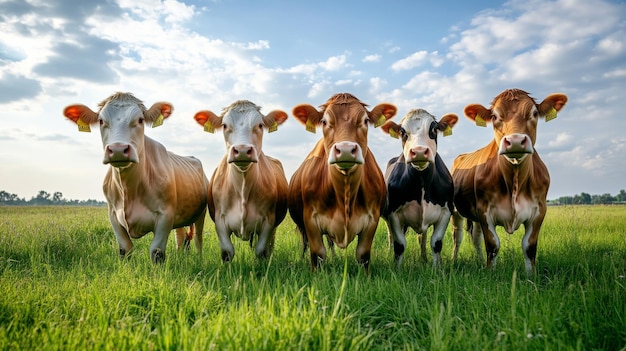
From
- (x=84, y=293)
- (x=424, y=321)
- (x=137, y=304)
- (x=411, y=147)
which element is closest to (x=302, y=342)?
(x=424, y=321)

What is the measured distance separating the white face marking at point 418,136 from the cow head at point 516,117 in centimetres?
93

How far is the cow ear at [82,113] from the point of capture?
654 cm

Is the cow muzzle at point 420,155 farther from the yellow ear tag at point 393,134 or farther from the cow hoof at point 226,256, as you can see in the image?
the cow hoof at point 226,256

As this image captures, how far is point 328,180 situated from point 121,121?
9.77 feet

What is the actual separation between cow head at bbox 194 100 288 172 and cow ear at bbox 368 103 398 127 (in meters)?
1.45

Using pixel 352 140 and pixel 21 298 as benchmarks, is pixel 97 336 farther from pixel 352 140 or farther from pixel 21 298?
pixel 352 140

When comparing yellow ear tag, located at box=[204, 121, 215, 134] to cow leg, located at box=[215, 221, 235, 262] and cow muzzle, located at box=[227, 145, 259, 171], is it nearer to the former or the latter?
cow muzzle, located at box=[227, 145, 259, 171]

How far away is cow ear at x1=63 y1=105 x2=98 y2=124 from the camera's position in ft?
21.5

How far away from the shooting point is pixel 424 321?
12.6ft

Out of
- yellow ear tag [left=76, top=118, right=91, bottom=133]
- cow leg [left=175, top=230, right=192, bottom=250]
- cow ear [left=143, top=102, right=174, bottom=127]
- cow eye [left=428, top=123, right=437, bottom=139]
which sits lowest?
cow leg [left=175, top=230, right=192, bottom=250]

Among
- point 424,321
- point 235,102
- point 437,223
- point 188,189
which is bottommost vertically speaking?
point 424,321

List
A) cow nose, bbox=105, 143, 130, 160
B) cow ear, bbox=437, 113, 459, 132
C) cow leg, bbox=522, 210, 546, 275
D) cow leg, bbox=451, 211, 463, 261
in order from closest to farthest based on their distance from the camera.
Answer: cow nose, bbox=105, 143, 130, 160, cow leg, bbox=522, 210, 546, 275, cow ear, bbox=437, 113, 459, 132, cow leg, bbox=451, 211, 463, 261

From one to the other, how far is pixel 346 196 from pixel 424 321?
97.8 inches

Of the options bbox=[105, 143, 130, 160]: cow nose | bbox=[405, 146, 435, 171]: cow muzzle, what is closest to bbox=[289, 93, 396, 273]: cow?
bbox=[405, 146, 435, 171]: cow muzzle
